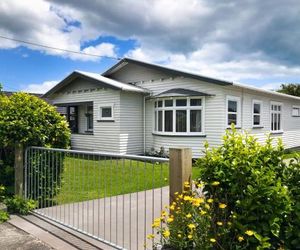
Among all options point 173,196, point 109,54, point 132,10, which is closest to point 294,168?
point 173,196

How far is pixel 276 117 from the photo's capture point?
61.4 feet

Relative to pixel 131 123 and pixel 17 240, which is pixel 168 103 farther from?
pixel 17 240

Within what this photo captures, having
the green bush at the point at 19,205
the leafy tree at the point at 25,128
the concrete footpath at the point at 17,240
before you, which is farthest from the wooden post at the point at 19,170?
the concrete footpath at the point at 17,240

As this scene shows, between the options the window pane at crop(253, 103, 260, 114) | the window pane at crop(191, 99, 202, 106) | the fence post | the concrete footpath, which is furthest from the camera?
the window pane at crop(253, 103, 260, 114)

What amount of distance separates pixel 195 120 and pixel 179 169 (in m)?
10.9

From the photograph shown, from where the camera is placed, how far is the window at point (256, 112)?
15.9 meters

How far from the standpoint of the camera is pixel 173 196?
313 cm

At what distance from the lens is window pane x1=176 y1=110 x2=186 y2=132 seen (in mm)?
13977

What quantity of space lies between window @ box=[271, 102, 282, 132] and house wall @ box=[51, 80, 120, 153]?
9.54m

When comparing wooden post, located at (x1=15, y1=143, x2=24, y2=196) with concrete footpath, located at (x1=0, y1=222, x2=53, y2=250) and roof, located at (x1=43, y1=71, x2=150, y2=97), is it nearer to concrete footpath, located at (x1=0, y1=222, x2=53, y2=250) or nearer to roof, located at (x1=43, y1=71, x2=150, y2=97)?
concrete footpath, located at (x1=0, y1=222, x2=53, y2=250)

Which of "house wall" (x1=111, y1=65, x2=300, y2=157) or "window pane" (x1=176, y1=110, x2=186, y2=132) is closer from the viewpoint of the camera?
"house wall" (x1=111, y1=65, x2=300, y2=157)

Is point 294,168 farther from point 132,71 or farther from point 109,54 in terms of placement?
point 109,54

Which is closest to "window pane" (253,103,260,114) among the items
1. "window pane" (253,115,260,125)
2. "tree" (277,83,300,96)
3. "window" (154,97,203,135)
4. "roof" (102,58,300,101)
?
"window pane" (253,115,260,125)

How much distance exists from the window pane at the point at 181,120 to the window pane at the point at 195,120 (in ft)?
1.08
